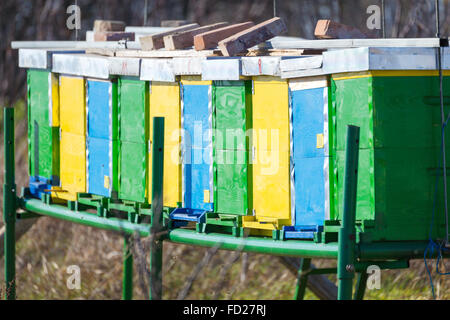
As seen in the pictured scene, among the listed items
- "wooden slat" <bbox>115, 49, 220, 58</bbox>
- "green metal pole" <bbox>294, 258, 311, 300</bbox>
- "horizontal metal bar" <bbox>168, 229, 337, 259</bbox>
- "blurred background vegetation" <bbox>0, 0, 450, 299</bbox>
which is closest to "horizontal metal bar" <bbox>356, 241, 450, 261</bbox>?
"horizontal metal bar" <bbox>168, 229, 337, 259</bbox>

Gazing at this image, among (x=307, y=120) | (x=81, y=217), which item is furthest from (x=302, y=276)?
(x=307, y=120)

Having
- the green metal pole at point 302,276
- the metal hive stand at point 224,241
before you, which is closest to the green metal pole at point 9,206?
the metal hive stand at point 224,241

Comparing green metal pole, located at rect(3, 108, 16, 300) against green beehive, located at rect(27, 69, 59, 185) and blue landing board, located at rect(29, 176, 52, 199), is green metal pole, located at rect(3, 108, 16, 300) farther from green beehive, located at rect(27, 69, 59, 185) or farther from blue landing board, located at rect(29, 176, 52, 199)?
green beehive, located at rect(27, 69, 59, 185)

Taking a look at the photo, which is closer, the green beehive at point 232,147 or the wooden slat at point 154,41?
the green beehive at point 232,147

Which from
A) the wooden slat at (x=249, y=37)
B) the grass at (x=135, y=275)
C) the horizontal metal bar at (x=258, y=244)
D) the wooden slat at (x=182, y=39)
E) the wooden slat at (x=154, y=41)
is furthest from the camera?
the grass at (x=135, y=275)

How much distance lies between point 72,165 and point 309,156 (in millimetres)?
4176

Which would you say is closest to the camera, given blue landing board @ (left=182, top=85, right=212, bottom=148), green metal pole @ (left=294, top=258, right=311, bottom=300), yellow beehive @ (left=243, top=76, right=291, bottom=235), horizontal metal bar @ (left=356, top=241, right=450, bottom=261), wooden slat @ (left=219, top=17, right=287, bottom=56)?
horizontal metal bar @ (left=356, top=241, right=450, bottom=261)

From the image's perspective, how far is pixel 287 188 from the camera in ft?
33.7

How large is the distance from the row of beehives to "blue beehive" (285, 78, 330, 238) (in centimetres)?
1

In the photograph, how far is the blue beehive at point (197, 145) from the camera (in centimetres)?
1090

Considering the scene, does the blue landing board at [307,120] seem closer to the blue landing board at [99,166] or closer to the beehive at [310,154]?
the beehive at [310,154]

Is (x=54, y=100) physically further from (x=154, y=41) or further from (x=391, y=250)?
(x=391, y=250)

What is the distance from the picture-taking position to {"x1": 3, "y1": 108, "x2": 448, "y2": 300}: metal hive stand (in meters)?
9.18
